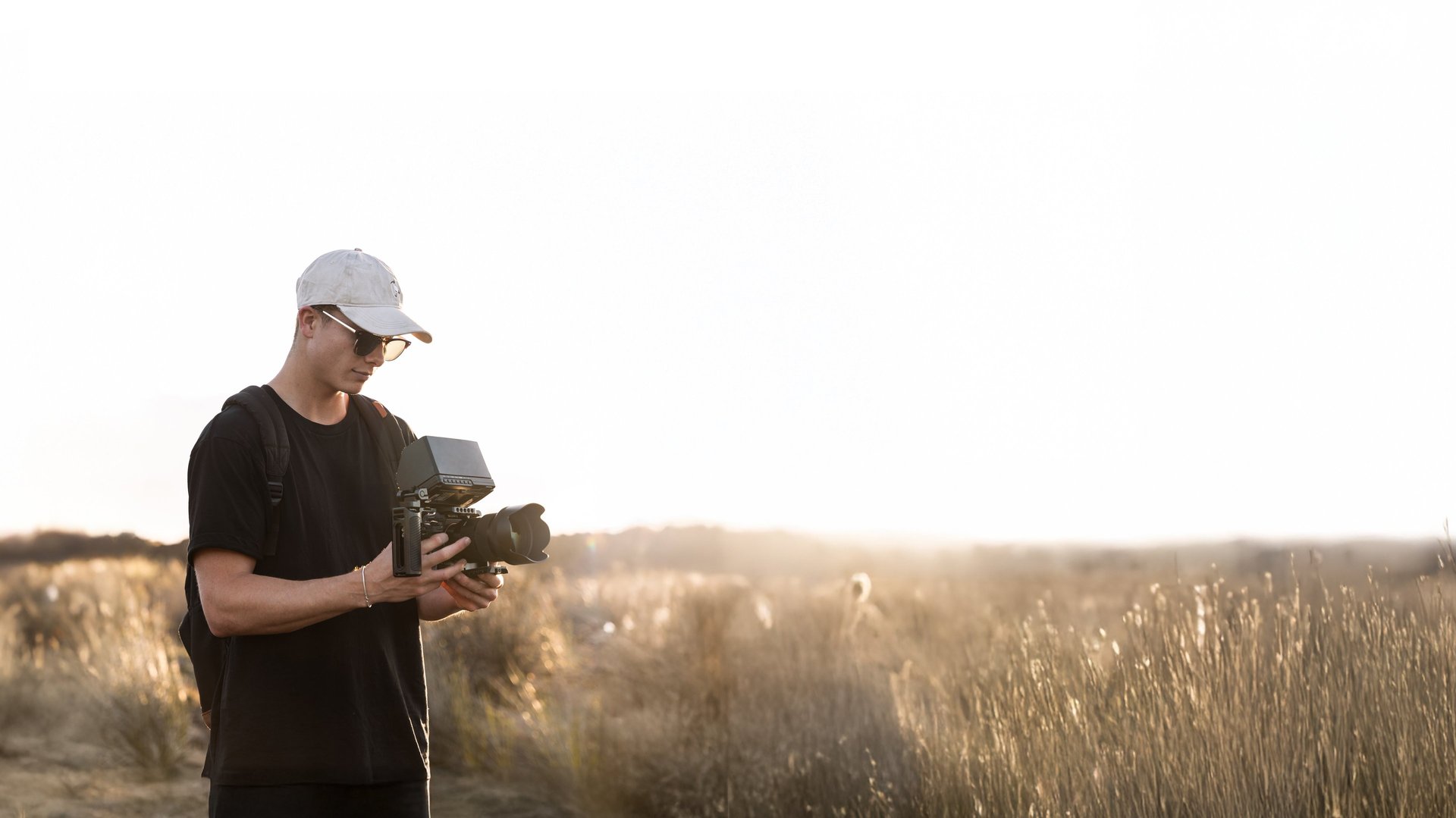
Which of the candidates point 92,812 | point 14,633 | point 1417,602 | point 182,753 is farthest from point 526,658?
point 1417,602

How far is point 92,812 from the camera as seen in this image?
857 cm

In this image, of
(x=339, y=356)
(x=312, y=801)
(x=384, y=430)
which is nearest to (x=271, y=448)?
(x=339, y=356)

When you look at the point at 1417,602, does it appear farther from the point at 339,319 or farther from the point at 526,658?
the point at 526,658

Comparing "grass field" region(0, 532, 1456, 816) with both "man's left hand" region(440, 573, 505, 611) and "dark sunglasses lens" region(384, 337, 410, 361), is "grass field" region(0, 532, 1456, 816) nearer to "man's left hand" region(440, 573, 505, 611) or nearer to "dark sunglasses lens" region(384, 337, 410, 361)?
"man's left hand" region(440, 573, 505, 611)

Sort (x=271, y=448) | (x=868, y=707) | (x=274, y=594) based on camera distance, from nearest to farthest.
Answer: (x=274, y=594)
(x=271, y=448)
(x=868, y=707)

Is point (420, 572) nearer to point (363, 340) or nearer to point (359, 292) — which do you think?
point (363, 340)

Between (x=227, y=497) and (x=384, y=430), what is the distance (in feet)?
1.68

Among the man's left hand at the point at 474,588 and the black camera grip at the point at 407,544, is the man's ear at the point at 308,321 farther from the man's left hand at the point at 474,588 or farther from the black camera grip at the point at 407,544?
the man's left hand at the point at 474,588

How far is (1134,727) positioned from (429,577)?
3.35 meters

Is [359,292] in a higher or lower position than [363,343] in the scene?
higher

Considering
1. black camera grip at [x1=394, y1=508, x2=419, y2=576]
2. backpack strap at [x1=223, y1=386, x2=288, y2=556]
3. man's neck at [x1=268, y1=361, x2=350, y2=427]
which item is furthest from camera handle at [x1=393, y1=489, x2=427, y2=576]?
man's neck at [x1=268, y1=361, x2=350, y2=427]

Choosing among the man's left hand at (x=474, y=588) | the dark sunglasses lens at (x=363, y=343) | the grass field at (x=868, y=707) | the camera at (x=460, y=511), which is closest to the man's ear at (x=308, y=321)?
the dark sunglasses lens at (x=363, y=343)

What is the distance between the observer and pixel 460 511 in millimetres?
2812

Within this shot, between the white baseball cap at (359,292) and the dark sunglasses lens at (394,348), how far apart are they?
0.27 ft
